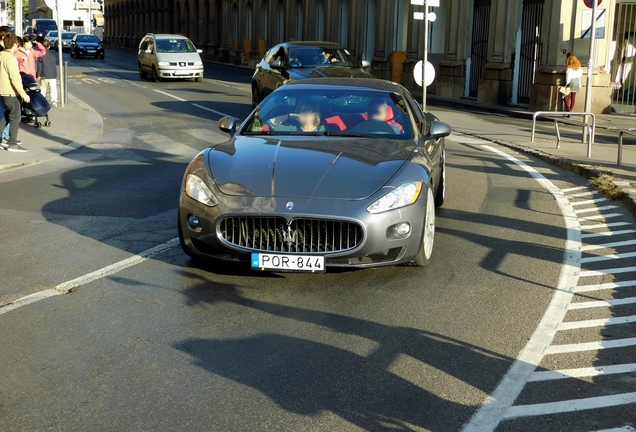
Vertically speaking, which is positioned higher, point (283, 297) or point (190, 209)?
point (190, 209)

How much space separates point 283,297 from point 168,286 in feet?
2.95

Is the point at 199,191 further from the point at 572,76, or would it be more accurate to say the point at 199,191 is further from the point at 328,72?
the point at 572,76

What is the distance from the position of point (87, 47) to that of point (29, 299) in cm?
5522

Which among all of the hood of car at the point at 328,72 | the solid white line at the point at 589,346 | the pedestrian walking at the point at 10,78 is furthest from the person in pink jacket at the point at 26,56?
the solid white line at the point at 589,346

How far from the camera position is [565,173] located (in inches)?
562

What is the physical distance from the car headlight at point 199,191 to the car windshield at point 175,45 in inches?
1159

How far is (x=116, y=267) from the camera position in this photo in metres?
7.57

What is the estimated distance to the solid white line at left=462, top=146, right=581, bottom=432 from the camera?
459cm

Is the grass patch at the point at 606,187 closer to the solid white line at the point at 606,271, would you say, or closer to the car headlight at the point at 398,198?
the solid white line at the point at 606,271

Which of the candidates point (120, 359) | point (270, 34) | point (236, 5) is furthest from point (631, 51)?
point (236, 5)

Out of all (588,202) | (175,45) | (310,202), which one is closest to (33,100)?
(588,202)

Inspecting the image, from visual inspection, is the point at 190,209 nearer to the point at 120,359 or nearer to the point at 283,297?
the point at 283,297

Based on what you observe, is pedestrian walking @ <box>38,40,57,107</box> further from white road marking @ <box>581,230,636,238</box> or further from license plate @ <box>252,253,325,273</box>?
license plate @ <box>252,253,325,273</box>

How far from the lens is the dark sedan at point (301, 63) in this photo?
2016 cm
